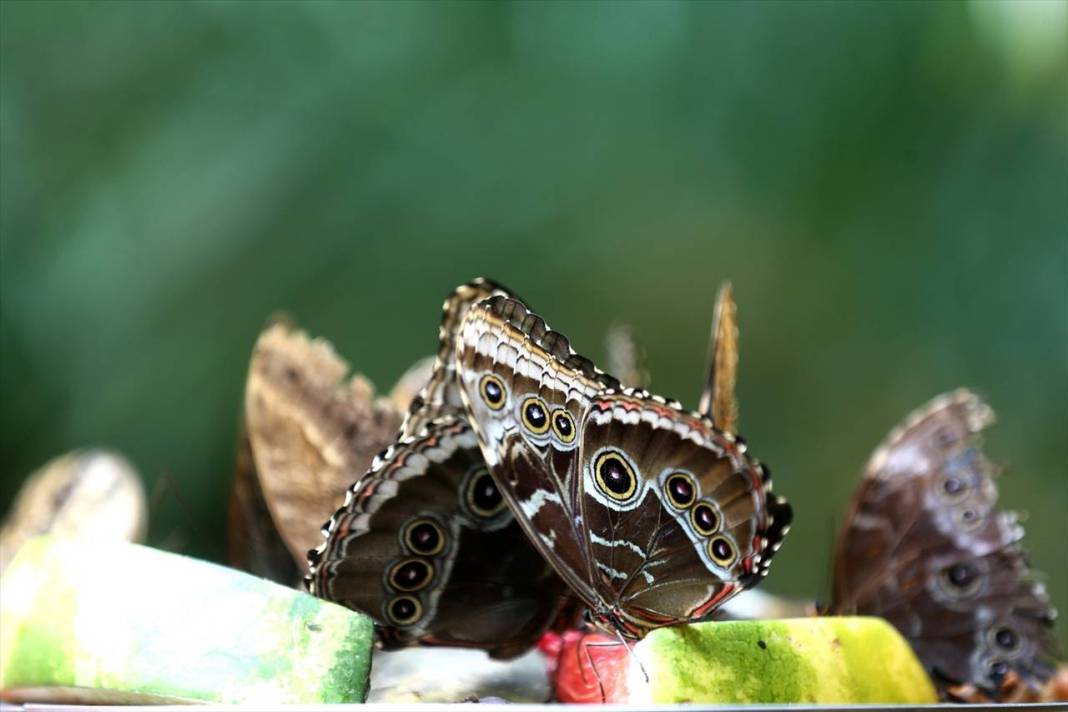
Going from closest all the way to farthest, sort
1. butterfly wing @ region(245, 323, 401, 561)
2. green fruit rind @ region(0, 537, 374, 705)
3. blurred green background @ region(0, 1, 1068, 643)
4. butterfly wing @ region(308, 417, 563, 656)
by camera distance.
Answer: green fruit rind @ region(0, 537, 374, 705)
butterfly wing @ region(308, 417, 563, 656)
butterfly wing @ region(245, 323, 401, 561)
blurred green background @ region(0, 1, 1068, 643)

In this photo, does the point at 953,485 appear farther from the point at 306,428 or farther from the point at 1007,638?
the point at 306,428

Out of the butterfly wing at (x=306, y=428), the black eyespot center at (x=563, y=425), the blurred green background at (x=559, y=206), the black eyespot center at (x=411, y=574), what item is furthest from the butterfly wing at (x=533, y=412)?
the blurred green background at (x=559, y=206)

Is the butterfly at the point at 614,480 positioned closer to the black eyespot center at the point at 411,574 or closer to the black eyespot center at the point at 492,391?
the black eyespot center at the point at 492,391

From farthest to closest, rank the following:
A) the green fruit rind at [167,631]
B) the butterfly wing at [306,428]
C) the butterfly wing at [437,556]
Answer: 1. the butterfly wing at [306,428]
2. the butterfly wing at [437,556]
3. the green fruit rind at [167,631]

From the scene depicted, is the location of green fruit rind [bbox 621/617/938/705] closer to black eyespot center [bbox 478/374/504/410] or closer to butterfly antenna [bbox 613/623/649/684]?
butterfly antenna [bbox 613/623/649/684]

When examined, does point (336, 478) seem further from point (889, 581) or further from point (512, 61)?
point (512, 61)

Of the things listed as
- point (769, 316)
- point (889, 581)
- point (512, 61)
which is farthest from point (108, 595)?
point (769, 316)

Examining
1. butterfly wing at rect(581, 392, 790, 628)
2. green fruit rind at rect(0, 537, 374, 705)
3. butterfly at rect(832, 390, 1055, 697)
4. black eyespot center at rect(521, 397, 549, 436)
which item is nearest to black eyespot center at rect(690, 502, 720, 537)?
butterfly wing at rect(581, 392, 790, 628)
